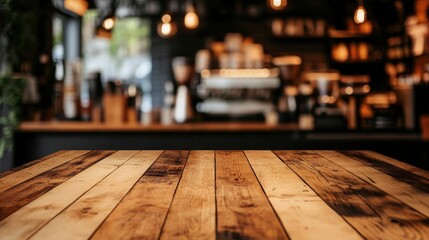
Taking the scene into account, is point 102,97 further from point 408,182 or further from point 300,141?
point 408,182

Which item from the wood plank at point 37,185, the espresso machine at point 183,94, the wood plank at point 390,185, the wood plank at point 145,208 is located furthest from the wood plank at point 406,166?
the espresso machine at point 183,94

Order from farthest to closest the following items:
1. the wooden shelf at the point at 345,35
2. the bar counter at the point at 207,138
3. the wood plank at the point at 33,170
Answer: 1. the wooden shelf at the point at 345,35
2. the bar counter at the point at 207,138
3. the wood plank at the point at 33,170

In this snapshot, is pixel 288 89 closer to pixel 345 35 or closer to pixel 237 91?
pixel 237 91

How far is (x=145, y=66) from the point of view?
1134cm

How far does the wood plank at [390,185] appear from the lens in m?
1.55

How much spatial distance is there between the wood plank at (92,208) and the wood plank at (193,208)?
174mm

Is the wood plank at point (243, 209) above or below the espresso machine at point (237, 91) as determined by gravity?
below

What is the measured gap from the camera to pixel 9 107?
505 cm

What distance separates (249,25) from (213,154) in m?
7.13

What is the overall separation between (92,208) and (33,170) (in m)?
0.82

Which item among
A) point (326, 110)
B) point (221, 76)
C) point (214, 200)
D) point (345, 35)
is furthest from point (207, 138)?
point (345, 35)

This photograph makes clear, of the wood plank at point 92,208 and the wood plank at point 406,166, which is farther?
the wood plank at point 406,166

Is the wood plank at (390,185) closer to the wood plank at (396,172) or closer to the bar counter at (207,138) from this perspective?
the wood plank at (396,172)

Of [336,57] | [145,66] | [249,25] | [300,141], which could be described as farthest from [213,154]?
[145,66]
